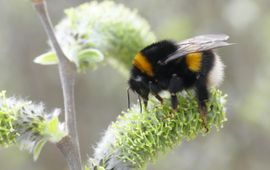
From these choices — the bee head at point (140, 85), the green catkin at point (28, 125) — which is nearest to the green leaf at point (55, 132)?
the green catkin at point (28, 125)

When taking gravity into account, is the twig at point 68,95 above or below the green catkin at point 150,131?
above

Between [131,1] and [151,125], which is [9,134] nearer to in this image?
[151,125]

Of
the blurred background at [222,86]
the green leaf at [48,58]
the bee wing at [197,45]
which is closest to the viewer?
the bee wing at [197,45]

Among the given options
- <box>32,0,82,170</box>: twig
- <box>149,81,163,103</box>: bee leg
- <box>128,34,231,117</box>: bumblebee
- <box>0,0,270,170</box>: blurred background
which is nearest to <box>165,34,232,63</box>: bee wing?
<box>128,34,231,117</box>: bumblebee

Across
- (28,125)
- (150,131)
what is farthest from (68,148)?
(150,131)

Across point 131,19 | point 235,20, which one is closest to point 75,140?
point 131,19

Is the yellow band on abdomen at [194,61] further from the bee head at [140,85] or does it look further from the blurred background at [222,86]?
the blurred background at [222,86]
